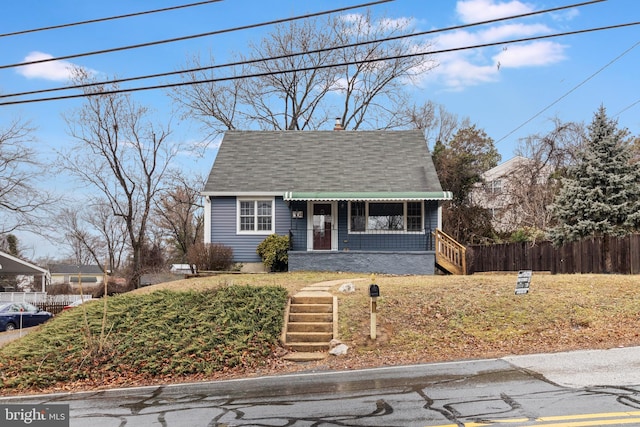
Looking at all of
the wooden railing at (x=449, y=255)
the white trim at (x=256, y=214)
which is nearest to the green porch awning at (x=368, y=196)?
the white trim at (x=256, y=214)

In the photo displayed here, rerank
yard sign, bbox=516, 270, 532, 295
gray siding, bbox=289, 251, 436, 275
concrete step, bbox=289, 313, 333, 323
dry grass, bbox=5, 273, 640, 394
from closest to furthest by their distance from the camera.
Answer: dry grass, bbox=5, 273, 640, 394 < concrete step, bbox=289, 313, 333, 323 < yard sign, bbox=516, 270, 532, 295 < gray siding, bbox=289, 251, 436, 275

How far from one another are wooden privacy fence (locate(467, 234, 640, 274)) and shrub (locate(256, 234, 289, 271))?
32.3 ft

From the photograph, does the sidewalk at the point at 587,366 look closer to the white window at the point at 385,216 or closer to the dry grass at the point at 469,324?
the dry grass at the point at 469,324

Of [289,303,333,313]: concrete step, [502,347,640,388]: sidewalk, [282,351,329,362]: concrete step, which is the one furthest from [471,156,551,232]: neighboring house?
[282,351,329,362]: concrete step

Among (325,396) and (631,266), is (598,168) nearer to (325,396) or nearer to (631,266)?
(631,266)

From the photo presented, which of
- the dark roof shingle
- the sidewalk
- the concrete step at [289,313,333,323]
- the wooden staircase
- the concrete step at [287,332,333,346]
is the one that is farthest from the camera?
the dark roof shingle

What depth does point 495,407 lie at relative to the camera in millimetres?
6547

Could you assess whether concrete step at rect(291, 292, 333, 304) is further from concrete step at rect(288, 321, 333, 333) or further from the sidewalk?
the sidewalk

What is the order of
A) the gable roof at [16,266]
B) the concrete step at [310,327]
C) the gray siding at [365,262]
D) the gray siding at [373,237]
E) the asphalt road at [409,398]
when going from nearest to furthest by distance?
the asphalt road at [409,398], the concrete step at [310,327], the gray siding at [365,262], the gray siding at [373,237], the gable roof at [16,266]

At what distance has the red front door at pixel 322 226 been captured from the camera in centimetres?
2159

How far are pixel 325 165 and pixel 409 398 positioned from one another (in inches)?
663

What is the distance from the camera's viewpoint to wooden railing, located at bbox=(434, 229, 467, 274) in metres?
20.6
